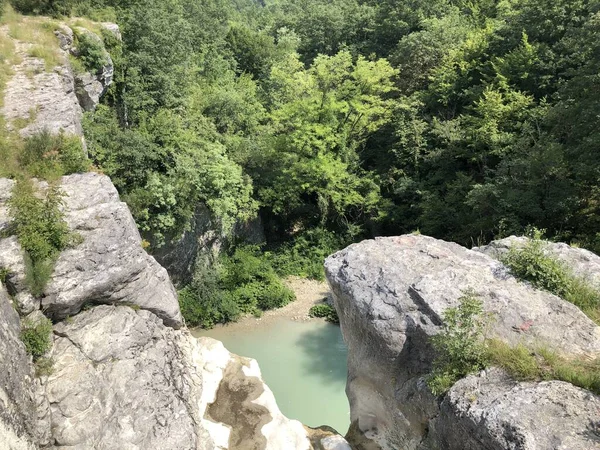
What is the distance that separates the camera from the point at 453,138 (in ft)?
56.8

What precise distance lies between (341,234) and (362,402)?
12.3m

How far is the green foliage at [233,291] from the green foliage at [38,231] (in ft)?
25.9

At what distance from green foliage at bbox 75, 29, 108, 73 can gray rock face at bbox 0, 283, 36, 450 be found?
1014cm

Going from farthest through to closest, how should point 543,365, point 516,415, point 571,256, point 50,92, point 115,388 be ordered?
1. point 50,92
2. point 571,256
3. point 115,388
4. point 543,365
5. point 516,415

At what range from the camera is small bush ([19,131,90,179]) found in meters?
9.61

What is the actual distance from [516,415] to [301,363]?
30.6ft

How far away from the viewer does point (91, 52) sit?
14430mm

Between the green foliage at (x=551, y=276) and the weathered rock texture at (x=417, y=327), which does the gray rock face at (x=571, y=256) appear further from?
the weathered rock texture at (x=417, y=327)

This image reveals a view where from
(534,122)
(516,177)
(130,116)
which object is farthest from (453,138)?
(130,116)

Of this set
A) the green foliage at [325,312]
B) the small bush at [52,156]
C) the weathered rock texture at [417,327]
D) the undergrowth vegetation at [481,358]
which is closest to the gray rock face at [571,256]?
the weathered rock texture at [417,327]

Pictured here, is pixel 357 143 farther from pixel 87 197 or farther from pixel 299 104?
pixel 87 197

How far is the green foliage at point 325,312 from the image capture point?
1641cm

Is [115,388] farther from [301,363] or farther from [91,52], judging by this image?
[91,52]

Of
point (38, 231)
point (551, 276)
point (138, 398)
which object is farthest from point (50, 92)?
point (551, 276)
